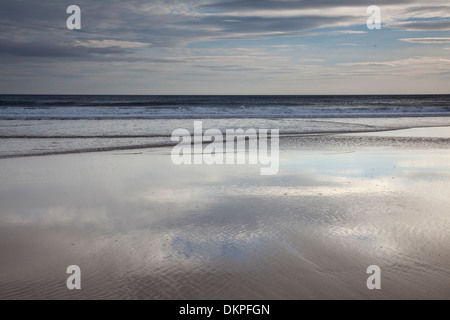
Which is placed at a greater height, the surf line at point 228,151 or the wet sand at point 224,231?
the surf line at point 228,151

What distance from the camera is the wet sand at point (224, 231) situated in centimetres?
402

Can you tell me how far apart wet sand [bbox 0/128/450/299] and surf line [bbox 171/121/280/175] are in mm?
858

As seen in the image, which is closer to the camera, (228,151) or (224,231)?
(224,231)

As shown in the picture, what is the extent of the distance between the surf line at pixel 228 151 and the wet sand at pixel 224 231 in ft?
2.81

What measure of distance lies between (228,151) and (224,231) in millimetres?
7404

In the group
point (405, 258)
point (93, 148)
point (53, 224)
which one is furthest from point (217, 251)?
point (93, 148)

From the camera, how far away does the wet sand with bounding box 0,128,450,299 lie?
402cm

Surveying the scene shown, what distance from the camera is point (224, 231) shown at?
5.45 m

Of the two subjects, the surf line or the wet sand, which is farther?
the surf line

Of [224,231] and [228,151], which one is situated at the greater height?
[228,151]

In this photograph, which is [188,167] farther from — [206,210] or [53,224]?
[53,224]

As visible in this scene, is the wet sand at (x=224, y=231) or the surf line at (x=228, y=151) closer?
the wet sand at (x=224, y=231)

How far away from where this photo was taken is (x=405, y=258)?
4641 mm

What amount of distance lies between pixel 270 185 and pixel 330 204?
5.20 ft
